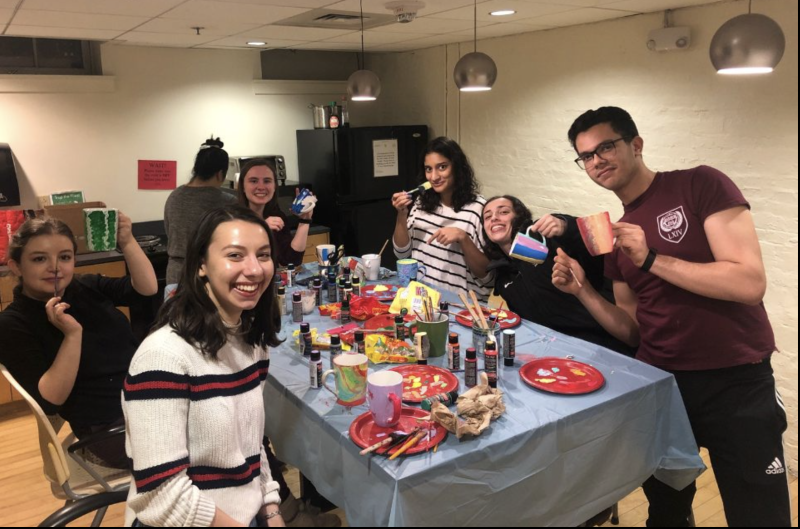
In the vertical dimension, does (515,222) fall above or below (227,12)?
below

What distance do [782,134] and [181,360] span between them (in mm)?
2819

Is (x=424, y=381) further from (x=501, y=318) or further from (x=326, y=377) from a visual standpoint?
(x=501, y=318)

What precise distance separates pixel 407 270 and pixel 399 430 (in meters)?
1.37

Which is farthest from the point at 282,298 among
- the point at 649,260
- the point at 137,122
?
the point at 137,122

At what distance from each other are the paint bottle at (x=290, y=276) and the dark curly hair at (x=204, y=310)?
4.19 ft

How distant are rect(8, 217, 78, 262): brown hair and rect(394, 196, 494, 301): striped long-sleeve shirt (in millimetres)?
1541

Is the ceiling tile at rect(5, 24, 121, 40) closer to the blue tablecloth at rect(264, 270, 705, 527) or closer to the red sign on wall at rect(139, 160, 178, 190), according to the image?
the red sign on wall at rect(139, 160, 178, 190)

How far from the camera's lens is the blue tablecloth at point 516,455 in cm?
138

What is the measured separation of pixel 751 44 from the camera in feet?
5.99

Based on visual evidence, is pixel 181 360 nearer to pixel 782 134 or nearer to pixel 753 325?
pixel 753 325

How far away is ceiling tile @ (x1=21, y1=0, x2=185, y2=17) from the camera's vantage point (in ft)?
8.50

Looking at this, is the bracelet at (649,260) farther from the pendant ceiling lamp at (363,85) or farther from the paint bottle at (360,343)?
the pendant ceiling lamp at (363,85)

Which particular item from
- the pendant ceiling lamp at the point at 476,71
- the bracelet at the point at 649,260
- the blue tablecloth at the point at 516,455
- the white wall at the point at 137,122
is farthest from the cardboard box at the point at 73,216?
the bracelet at the point at 649,260

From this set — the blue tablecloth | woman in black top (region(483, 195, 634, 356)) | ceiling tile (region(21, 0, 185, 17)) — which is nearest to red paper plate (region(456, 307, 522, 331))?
woman in black top (region(483, 195, 634, 356))
